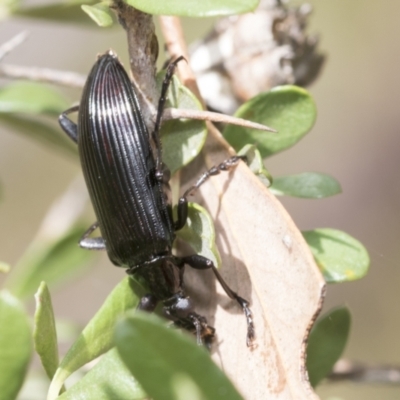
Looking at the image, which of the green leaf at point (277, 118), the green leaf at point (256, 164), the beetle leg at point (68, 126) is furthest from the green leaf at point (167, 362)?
the beetle leg at point (68, 126)

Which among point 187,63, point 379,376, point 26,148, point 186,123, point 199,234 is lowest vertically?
point 26,148

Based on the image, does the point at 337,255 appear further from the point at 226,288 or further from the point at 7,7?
the point at 7,7

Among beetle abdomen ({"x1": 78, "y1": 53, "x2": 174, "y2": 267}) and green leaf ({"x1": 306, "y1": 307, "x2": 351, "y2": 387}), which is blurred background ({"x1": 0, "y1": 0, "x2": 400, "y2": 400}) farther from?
green leaf ({"x1": 306, "y1": 307, "x2": 351, "y2": 387})

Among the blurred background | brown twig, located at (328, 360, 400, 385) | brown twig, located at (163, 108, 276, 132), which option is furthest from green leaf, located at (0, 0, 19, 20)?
the blurred background

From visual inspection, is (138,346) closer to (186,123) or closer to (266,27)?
(186,123)

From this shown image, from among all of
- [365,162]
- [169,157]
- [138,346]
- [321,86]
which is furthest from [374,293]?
[138,346]
